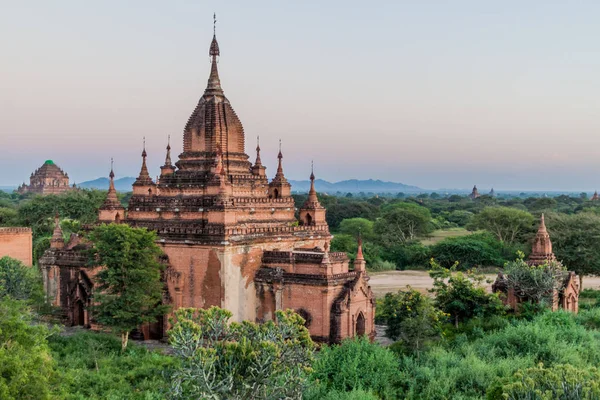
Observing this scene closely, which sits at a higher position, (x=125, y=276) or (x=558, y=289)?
(x=125, y=276)

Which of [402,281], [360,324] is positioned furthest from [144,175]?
[402,281]

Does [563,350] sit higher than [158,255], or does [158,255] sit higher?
[158,255]

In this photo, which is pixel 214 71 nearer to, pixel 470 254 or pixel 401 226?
pixel 470 254

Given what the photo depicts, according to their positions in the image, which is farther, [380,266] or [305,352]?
[380,266]

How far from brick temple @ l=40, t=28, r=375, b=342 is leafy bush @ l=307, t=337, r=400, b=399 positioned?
3274 mm

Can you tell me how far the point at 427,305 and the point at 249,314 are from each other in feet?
26.3

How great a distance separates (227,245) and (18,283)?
12.4 metres

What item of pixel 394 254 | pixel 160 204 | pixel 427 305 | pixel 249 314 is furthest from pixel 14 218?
pixel 427 305

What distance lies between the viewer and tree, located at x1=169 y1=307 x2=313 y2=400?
1459 centimetres

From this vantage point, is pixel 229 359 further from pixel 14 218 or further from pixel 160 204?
pixel 14 218

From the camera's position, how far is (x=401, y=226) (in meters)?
82.8

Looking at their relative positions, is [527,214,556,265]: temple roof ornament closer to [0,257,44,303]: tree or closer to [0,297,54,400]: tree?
[0,297,54,400]: tree

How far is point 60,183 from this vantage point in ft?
452

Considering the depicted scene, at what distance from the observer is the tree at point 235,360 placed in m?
14.6
